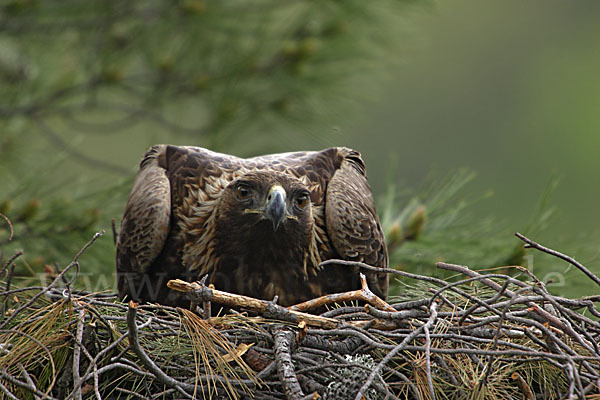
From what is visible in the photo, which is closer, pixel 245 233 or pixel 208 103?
pixel 245 233

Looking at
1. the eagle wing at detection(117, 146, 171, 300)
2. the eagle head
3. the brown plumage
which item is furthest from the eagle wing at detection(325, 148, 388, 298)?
the eagle wing at detection(117, 146, 171, 300)

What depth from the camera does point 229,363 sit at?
10.2ft

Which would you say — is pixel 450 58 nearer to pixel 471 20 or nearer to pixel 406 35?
pixel 471 20

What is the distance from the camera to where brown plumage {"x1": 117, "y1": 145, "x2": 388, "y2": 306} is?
12.9ft

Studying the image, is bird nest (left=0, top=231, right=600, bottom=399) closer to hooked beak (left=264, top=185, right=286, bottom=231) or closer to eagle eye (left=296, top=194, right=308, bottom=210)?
hooked beak (left=264, top=185, right=286, bottom=231)

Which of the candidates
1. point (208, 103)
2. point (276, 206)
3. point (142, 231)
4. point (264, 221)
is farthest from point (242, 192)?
point (208, 103)

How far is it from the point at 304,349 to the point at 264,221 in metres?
0.92

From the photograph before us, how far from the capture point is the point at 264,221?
3.85 metres

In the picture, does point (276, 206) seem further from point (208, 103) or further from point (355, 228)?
point (208, 103)

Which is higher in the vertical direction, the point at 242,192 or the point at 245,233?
the point at 242,192

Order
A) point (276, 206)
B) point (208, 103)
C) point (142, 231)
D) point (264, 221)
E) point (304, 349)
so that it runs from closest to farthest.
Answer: point (304, 349), point (276, 206), point (264, 221), point (142, 231), point (208, 103)

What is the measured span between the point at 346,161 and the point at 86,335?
2.00 metres

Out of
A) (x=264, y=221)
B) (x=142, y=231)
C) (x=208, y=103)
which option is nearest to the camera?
(x=264, y=221)

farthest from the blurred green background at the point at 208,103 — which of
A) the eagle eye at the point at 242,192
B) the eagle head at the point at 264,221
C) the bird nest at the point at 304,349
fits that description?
the bird nest at the point at 304,349
